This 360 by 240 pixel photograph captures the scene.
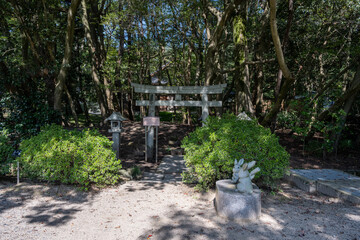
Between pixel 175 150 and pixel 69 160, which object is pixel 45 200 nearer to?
pixel 69 160

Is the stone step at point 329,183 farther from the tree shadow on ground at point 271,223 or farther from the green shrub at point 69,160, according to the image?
the green shrub at point 69,160

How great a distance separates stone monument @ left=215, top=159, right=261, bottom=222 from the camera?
3.57 metres

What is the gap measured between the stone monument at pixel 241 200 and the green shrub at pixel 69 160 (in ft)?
8.40

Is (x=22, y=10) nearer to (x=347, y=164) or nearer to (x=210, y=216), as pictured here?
(x=210, y=216)

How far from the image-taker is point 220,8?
1211 centimetres

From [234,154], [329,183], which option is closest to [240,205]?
[234,154]

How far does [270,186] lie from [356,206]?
63.3 inches

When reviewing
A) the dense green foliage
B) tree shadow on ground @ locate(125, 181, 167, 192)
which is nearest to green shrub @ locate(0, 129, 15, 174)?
tree shadow on ground @ locate(125, 181, 167, 192)

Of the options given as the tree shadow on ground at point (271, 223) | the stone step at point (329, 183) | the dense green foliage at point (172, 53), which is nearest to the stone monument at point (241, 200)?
the tree shadow on ground at point (271, 223)

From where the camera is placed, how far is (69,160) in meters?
4.75

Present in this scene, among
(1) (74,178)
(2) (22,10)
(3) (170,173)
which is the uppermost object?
(2) (22,10)

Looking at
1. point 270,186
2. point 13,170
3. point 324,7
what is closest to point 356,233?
point 270,186

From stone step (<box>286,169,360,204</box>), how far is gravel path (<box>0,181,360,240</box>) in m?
0.22

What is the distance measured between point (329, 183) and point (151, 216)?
4357 millimetres
